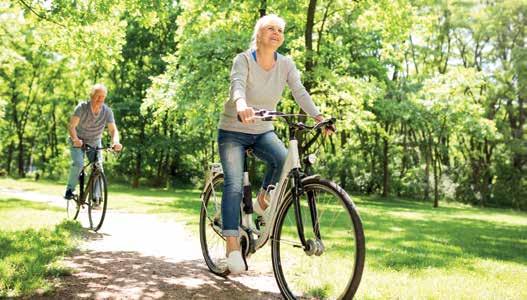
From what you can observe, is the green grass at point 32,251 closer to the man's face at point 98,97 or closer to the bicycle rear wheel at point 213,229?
the bicycle rear wheel at point 213,229

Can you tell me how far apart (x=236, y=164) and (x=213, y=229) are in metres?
1.06

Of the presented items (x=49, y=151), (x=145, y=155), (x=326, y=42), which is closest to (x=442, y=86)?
A: (x=326, y=42)

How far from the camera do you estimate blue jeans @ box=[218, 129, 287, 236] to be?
4434mm

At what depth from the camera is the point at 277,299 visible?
4.18 m

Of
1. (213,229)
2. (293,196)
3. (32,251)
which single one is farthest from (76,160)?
(293,196)

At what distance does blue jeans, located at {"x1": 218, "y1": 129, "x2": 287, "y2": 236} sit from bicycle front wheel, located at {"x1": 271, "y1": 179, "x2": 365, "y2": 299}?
0.47 m

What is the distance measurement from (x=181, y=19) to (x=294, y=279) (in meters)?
15.8

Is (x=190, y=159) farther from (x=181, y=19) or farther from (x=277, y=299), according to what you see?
(x=277, y=299)

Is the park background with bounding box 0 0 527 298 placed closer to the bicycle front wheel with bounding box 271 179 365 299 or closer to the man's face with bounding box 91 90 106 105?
the bicycle front wheel with bounding box 271 179 365 299

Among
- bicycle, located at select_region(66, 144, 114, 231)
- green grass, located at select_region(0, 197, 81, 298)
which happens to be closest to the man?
bicycle, located at select_region(66, 144, 114, 231)

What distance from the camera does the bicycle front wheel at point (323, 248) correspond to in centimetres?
345

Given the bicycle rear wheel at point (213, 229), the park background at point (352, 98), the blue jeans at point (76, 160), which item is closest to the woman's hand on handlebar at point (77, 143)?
the blue jeans at point (76, 160)

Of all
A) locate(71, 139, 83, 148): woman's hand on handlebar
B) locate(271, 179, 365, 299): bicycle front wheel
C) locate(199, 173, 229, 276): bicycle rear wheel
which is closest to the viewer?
locate(271, 179, 365, 299): bicycle front wheel

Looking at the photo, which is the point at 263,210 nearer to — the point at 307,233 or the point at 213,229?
the point at 307,233
